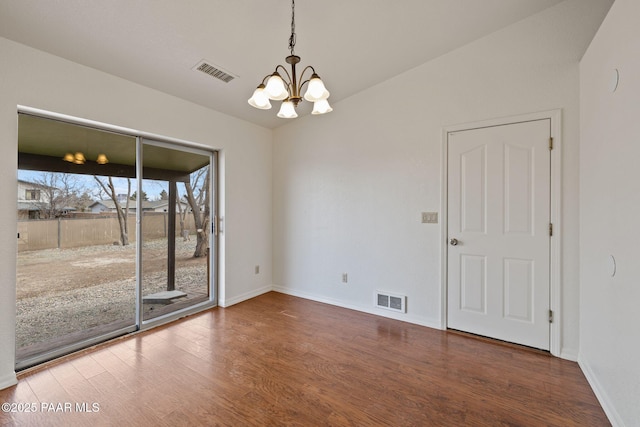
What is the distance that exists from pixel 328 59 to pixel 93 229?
2.94m

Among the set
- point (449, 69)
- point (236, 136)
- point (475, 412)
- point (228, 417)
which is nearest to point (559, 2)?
point (449, 69)

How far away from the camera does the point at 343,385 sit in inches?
81.5

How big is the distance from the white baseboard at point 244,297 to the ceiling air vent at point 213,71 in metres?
2.76

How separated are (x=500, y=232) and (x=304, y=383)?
2.33 metres

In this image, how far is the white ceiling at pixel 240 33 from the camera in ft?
6.46

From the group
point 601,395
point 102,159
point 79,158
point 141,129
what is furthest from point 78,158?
point 601,395

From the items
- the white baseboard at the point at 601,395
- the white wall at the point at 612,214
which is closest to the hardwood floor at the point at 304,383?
the white baseboard at the point at 601,395

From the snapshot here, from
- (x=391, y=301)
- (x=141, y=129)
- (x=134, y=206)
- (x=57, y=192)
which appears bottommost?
(x=391, y=301)

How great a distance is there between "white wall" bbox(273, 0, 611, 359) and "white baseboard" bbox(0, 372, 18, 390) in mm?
2859

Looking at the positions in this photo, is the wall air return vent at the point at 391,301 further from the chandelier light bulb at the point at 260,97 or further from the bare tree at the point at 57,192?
the bare tree at the point at 57,192

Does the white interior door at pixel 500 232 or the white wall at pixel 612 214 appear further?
the white interior door at pixel 500 232

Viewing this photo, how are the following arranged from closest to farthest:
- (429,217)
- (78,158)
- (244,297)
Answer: (78,158) < (429,217) < (244,297)

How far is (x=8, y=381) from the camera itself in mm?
2039

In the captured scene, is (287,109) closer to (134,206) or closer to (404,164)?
(404,164)
